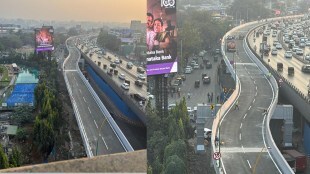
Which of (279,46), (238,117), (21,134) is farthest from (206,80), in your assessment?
(279,46)

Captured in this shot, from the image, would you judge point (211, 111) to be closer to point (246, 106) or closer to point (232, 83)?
point (246, 106)

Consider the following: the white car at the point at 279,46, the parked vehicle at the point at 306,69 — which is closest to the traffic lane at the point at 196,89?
the parked vehicle at the point at 306,69

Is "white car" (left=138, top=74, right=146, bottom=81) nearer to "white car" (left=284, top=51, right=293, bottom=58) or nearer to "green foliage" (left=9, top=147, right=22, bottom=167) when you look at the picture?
"green foliage" (left=9, top=147, right=22, bottom=167)

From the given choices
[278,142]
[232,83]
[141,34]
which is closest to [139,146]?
[141,34]

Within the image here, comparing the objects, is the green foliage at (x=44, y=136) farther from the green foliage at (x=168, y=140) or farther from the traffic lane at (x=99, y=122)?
the green foliage at (x=168, y=140)

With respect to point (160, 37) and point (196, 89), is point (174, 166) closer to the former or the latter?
point (160, 37)
